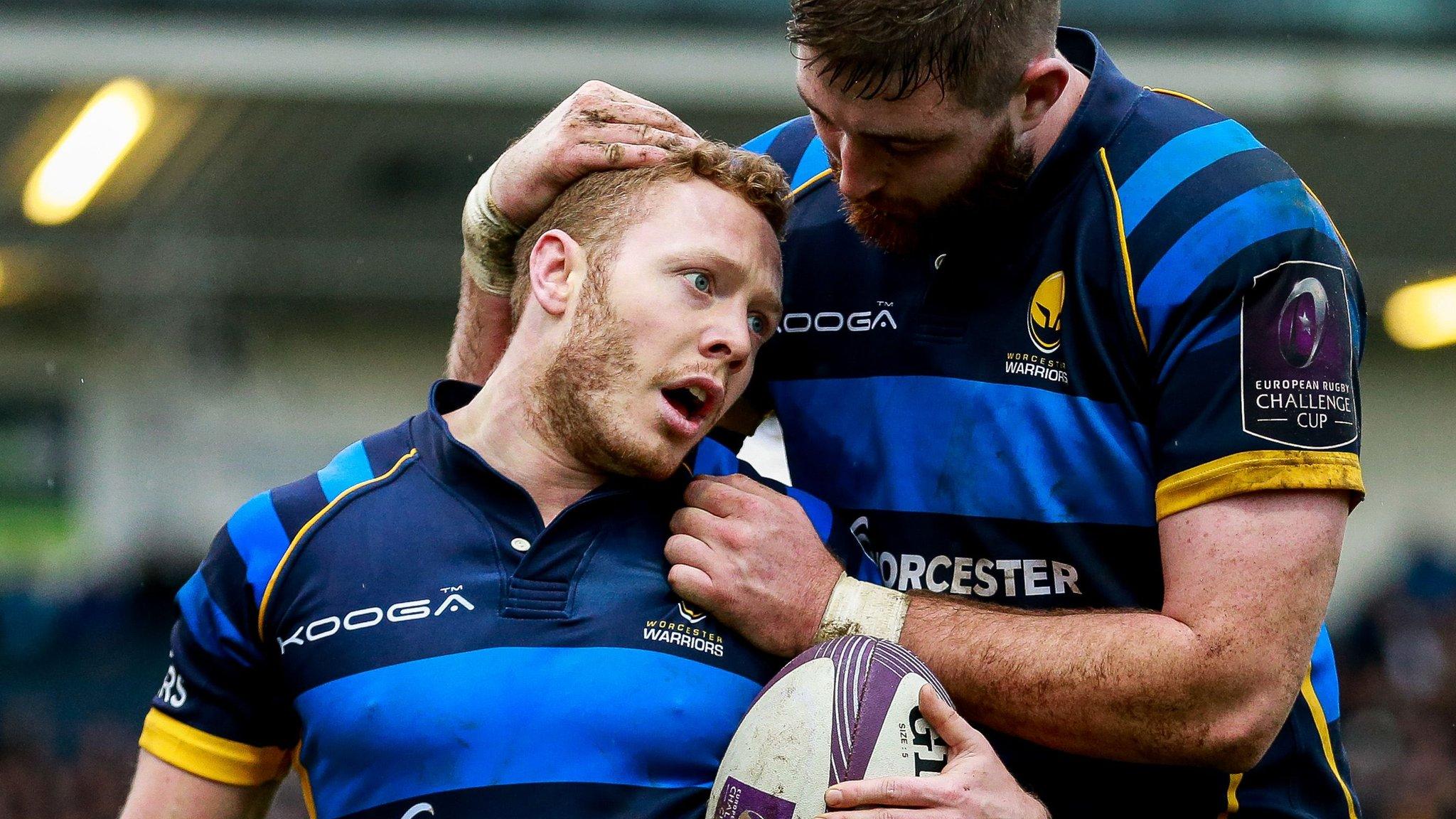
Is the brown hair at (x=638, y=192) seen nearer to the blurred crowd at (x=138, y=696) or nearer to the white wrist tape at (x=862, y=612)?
the white wrist tape at (x=862, y=612)

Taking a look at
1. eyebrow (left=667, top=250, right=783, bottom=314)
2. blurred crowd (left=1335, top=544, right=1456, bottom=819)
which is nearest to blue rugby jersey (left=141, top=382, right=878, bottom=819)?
eyebrow (left=667, top=250, right=783, bottom=314)

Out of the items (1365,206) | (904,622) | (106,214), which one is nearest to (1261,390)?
(904,622)

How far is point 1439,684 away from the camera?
37.2ft

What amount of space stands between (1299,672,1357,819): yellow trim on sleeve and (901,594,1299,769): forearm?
32 centimetres

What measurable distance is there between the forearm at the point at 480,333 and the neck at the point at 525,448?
0.36m

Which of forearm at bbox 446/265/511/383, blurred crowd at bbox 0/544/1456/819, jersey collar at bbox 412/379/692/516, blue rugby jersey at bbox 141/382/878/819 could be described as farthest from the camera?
blurred crowd at bbox 0/544/1456/819

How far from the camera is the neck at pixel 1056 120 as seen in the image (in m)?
3.03

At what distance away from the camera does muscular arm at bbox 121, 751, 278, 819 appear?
2.79 meters

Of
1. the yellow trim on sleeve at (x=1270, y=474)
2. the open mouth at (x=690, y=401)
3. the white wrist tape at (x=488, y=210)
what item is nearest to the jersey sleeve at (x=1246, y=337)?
the yellow trim on sleeve at (x=1270, y=474)

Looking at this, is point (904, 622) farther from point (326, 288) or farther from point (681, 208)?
point (326, 288)

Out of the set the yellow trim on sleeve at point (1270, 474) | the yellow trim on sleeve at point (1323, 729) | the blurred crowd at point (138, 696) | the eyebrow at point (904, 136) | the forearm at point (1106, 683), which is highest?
the eyebrow at point (904, 136)

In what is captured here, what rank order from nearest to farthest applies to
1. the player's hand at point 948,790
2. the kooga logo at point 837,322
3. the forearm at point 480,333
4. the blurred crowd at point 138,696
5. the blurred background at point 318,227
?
the player's hand at point 948,790
the kooga logo at point 837,322
the forearm at point 480,333
the blurred crowd at point 138,696
the blurred background at point 318,227

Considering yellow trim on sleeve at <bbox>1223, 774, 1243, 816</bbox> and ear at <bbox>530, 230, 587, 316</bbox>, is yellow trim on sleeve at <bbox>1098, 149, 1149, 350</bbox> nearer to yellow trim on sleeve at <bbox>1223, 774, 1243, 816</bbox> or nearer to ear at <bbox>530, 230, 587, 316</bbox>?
yellow trim on sleeve at <bbox>1223, 774, 1243, 816</bbox>

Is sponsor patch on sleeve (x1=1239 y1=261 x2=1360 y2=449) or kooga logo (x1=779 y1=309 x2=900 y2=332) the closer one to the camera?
sponsor patch on sleeve (x1=1239 y1=261 x2=1360 y2=449)
